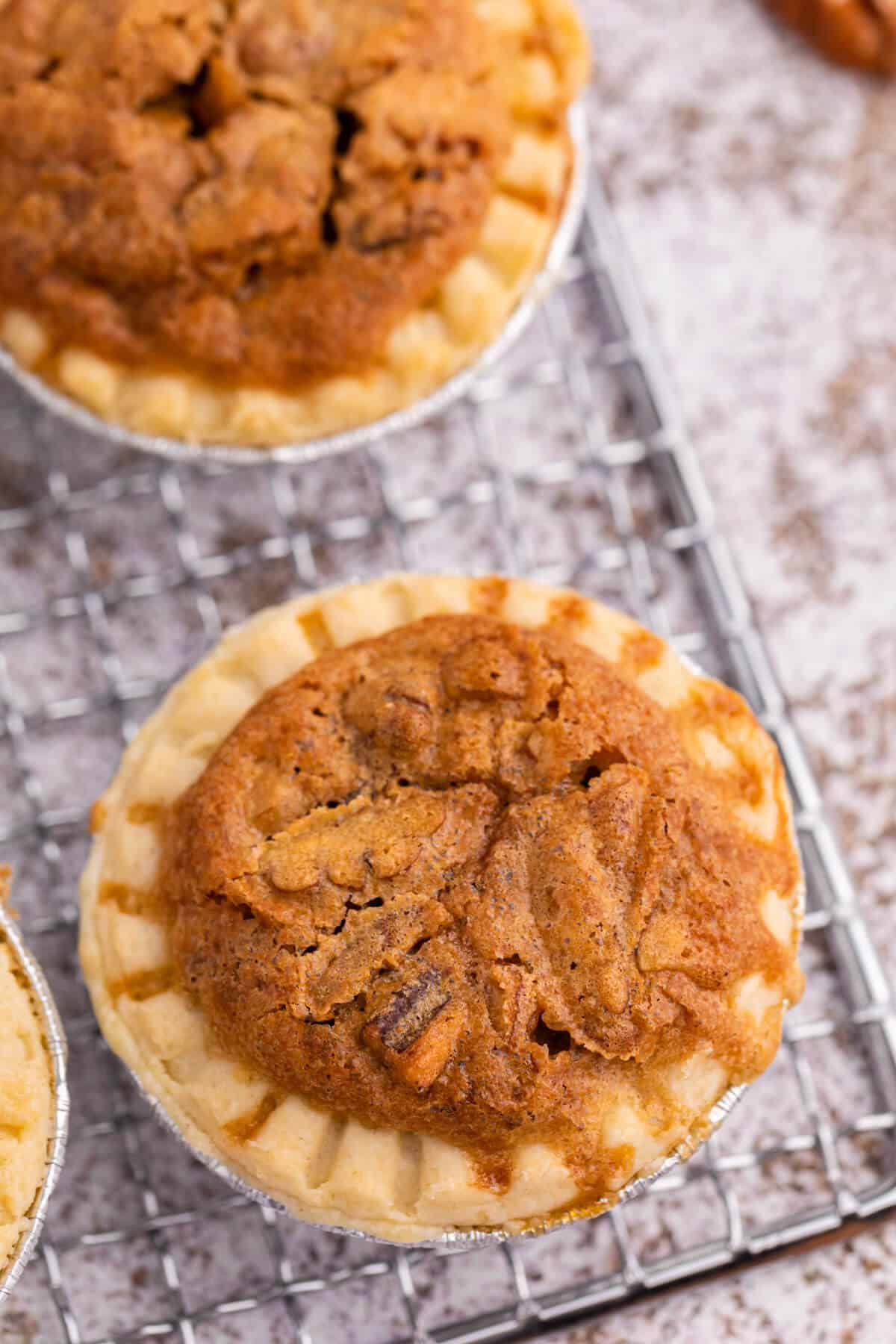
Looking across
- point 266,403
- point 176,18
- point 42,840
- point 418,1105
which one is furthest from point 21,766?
point 176,18

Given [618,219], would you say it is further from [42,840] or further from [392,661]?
[42,840]

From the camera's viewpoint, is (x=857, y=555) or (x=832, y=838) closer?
(x=832, y=838)

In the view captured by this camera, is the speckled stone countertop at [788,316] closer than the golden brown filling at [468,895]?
No

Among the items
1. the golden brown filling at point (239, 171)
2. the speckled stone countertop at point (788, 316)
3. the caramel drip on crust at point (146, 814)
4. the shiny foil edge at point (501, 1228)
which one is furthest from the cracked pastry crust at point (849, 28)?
the caramel drip on crust at point (146, 814)

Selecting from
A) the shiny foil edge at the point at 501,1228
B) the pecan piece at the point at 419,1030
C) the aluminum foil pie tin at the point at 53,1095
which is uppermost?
the pecan piece at the point at 419,1030

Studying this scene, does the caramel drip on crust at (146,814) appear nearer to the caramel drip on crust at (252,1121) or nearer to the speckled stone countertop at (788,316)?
the caramel drip on crust at (252,1121)

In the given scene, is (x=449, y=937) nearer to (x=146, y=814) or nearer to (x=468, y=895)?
(x=468, y=895)
